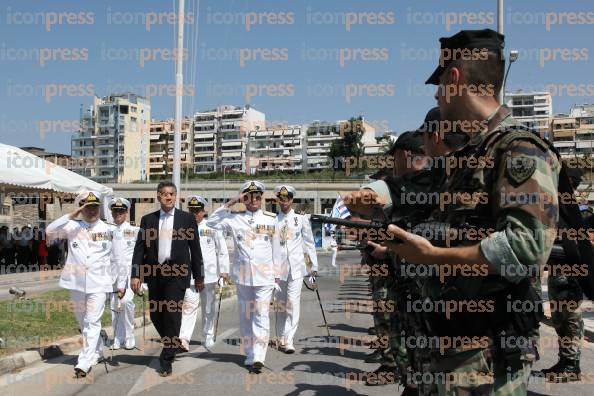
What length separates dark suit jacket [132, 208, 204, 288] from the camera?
8250mm

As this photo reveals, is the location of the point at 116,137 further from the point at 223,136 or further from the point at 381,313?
the point at 381,313

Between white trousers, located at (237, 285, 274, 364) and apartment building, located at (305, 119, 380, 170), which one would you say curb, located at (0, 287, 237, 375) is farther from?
apartment building, located at (305, 119, 380, 170)

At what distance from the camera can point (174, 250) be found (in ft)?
27.4

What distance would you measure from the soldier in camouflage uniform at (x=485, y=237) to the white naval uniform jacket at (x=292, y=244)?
700cm

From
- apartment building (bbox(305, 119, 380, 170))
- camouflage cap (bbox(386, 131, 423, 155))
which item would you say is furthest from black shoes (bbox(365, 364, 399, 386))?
apartment building (bbox(305, 119, 380, 170))

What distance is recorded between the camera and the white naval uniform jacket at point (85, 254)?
25.7 ft

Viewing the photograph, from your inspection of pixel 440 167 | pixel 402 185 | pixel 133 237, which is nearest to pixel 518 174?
pixel 440 167

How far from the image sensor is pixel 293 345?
9.29 m

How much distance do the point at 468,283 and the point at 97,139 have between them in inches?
6494

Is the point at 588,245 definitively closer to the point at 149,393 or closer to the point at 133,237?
the point at 149,393

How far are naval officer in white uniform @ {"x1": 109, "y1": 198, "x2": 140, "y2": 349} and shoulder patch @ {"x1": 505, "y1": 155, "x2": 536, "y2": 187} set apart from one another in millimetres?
7086

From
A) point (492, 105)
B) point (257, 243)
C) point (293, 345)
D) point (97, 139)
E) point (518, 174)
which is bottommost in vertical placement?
point (293, 345)

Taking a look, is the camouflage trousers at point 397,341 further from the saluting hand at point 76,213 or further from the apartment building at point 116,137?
the apartment building at point 116,137

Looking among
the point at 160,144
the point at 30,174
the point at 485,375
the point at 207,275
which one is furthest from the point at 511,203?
the point at 160,144
